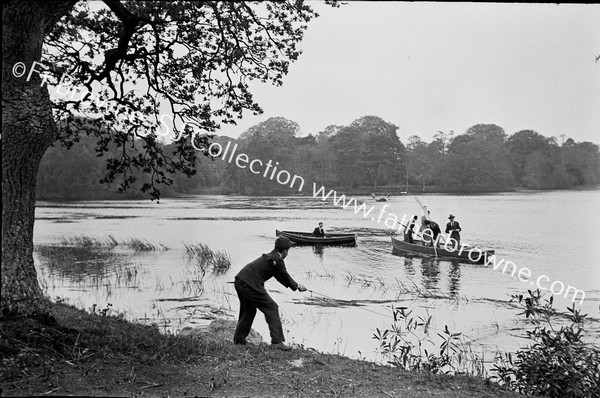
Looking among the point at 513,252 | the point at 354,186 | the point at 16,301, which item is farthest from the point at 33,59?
the point at 354,186

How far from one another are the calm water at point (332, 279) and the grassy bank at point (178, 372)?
385cm

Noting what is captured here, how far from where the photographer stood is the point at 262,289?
8.00 meters

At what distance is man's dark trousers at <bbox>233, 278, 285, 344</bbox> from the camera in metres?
7.90

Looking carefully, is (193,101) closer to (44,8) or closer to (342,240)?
(44,8)

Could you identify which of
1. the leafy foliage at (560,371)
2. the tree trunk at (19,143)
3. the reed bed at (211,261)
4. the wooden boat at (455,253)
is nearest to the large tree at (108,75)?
the tree trunk at (19,143)

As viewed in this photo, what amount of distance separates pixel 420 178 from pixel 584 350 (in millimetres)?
66201

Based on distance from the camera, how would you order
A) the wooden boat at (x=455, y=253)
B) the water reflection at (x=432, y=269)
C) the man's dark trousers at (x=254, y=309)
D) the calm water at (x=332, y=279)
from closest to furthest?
1. the man's dark trousers at (x=254, y=309)
2. the calm water at (x=332, y=279)
3. the water reflection at (x=432, y=269)
4. the wooden boat at (x=455, y=253)

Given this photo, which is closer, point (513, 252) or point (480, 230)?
point (513, 252)

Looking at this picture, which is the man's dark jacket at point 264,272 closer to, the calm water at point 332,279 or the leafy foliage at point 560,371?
the calm water at point 332,279

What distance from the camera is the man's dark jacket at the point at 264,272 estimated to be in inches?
312

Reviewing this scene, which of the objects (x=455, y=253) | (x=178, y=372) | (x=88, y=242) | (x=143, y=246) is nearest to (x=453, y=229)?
(x=455, y=253)

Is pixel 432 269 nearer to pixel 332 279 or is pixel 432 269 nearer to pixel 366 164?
pixel 332 279

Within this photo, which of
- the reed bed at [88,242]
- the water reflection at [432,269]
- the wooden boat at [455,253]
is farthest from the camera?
the reed bed at [88,242]

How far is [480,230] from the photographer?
1692 inches
